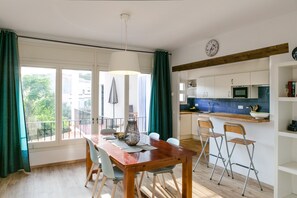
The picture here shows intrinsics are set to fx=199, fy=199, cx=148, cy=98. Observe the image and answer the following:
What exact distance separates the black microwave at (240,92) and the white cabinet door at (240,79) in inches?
5.6

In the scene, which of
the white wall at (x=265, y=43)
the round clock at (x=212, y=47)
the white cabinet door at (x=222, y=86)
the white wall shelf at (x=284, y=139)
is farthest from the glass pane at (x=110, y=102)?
the white wall shelf at (x=284, y=139)

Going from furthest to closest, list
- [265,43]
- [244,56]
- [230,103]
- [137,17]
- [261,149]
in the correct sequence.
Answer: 1. [230,103]
2. [244,56]
3. [261,149]
4. [265,43]
5. [137,17]

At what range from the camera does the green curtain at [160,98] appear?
4.84 metres

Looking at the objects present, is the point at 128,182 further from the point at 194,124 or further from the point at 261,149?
the point at 194,124

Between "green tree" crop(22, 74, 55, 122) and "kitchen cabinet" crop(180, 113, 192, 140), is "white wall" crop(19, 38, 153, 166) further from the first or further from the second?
"kitchen cabinet" crop(180, 113, 192, 140)

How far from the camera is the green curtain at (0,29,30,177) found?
3373 millimetres

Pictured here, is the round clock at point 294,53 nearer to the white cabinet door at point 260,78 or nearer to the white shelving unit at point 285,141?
the white shelving unit at point 285,141

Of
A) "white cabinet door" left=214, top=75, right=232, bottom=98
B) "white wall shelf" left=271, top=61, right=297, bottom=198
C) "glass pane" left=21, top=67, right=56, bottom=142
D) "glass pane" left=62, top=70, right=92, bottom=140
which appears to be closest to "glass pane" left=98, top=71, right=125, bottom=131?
"glass pane" left=62, top=70, right=92, bottom=140

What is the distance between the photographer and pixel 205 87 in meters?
6.20

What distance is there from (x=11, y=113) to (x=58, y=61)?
1.28 m

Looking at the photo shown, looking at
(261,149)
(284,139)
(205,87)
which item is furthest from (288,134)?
(205,87)

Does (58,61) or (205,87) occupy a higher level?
(58,61)

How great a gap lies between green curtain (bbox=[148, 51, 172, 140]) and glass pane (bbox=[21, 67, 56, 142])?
2181 mm

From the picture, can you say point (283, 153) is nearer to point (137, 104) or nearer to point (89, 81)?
point (137, 104)
